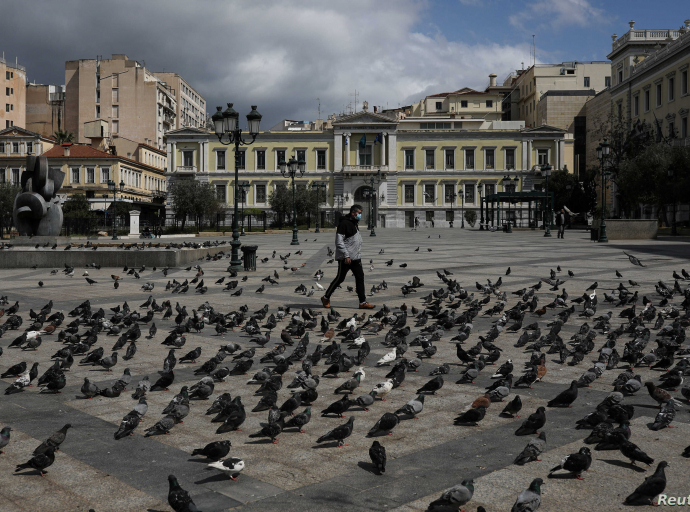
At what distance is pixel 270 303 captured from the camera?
11.5m

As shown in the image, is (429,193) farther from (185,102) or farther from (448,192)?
(185,102)

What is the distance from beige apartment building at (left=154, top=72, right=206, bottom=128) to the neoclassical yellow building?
21.5 m

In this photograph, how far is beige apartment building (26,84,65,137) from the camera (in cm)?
8625

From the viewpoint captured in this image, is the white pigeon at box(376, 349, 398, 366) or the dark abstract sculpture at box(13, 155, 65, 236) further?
the dark abstract sculpture at box(13, 155, 65, 236)

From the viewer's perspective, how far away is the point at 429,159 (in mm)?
81375

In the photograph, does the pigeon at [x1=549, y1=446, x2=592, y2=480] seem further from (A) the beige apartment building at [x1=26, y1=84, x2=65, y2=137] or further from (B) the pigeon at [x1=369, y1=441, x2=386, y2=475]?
(A) the beige apartment building at [x1=26, y1=84, x2=65, y2=137]

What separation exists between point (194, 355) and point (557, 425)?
382cm

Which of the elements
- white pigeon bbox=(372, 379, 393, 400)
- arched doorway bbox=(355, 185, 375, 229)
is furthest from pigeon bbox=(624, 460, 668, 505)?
arched doorway bbox=(355, 185, 375, 229)

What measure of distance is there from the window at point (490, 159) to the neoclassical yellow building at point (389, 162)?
126 mm

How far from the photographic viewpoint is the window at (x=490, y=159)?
80625 mm

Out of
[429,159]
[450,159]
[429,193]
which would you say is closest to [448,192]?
[429,193]

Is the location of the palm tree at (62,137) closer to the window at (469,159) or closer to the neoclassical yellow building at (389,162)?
the neoclassical yellow building at (389,162)

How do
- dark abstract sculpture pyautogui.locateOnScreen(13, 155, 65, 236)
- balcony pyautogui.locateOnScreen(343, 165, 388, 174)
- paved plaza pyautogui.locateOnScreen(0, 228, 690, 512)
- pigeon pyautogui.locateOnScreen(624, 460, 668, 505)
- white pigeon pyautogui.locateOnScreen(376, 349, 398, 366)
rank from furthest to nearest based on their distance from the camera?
balcony pyautogui.locateOnScreen(343, 165, 388, 174) < dark abstract sculpture pyautogui.locateOnScreen(13, 155, 65, 236) < white pigeon pyautogui.locateOnScreen(376, 349, 398, 366) < paved plaza pyautogui.locateOnScreen(0, 228, 690, 512) < pigeon pyautogui.locateOnScreen(624, 460, 668, 505)

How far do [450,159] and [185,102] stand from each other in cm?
4662
